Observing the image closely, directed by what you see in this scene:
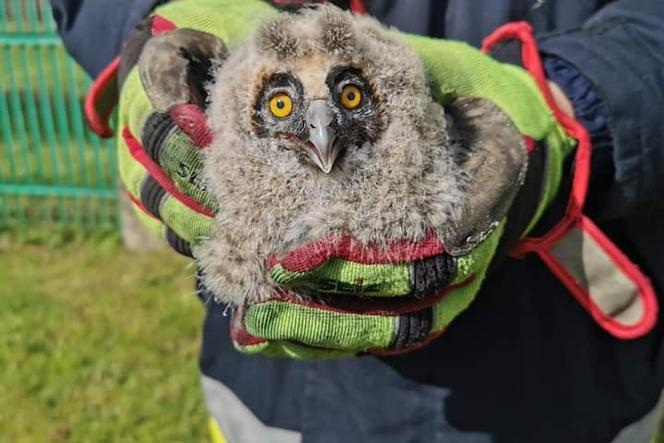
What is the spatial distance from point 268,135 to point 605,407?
2.51 ft

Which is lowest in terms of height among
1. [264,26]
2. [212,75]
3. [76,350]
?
[76,350]

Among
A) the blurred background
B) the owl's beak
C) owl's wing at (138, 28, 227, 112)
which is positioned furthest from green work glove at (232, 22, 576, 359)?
the blurred background

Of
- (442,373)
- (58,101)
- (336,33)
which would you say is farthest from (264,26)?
(58,101)

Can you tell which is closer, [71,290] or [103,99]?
[103,99]

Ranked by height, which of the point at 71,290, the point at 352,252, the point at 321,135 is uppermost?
the point at 321,135

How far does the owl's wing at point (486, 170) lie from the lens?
41.1 inches

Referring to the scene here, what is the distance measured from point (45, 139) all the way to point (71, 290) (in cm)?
96

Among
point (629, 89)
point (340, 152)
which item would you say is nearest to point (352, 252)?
point (340, 152)

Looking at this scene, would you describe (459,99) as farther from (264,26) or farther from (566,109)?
(264,26)

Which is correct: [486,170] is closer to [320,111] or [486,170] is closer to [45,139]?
[320,111]

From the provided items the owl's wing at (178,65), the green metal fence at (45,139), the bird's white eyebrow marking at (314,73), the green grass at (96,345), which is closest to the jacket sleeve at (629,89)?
the bird's white eyebrow marking at (314,73)

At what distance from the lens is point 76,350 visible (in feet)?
11.8

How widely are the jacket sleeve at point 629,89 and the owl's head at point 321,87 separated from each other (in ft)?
0.96

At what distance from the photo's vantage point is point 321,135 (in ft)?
3.30
